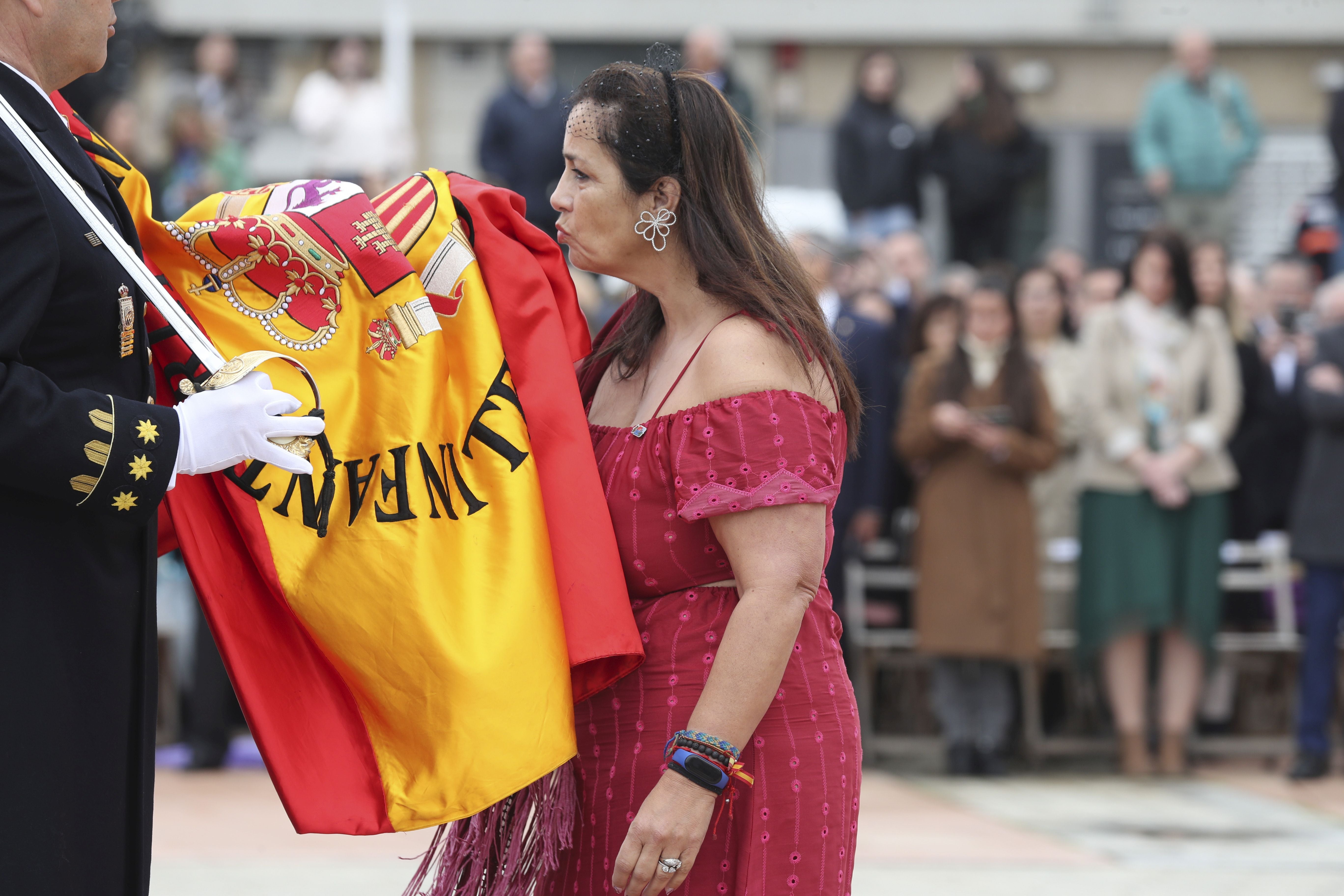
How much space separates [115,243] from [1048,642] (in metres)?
6.05

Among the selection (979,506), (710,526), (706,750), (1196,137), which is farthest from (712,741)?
(1196,137)

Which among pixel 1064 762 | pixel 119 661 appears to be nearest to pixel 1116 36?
pixel 1064 762

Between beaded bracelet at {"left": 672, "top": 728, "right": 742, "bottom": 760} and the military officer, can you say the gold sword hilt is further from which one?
beaded bracelet at {"left": 672, "top": 728, "right": 742, "bottom": 760}

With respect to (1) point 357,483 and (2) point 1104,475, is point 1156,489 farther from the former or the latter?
(1) point 357,483

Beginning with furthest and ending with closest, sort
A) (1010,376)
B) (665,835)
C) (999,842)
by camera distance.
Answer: (1010,376) → (999,842) → (665,835)

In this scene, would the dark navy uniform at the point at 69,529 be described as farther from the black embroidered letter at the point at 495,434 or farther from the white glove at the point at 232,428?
the black embroidered letter at the point at 495,434

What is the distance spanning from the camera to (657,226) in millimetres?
2730

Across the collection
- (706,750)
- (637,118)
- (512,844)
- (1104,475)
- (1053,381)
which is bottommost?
(512,844)

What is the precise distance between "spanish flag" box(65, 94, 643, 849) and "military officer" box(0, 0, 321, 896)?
19 centimetres

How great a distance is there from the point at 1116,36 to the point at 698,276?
467 inches

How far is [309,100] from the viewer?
10289 mm

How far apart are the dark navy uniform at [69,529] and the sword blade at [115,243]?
14mm

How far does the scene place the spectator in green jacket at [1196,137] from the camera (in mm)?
10312

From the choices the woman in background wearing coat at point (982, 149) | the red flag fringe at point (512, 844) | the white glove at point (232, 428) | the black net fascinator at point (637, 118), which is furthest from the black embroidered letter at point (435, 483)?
the woman in background wearing coat at point (982, 149)
